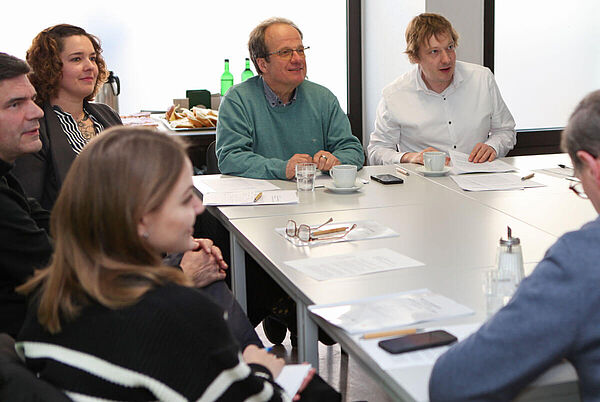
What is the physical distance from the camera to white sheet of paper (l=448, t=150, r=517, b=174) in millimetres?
2863

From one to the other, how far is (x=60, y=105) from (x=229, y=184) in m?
0.77

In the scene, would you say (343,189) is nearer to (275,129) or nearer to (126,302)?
(275,129)

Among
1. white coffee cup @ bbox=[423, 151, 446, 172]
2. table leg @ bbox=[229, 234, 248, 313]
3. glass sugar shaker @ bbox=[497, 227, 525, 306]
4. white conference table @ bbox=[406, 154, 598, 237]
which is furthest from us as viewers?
white coffee cup @ bbox=[423, 151, 446, 172]

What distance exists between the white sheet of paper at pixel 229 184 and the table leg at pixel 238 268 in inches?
13.6

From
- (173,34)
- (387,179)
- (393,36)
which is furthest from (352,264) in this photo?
(173,34)

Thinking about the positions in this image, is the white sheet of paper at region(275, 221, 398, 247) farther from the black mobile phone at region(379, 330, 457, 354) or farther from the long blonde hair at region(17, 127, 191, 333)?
the long blonde hair at region(17, 127, 191, 333)

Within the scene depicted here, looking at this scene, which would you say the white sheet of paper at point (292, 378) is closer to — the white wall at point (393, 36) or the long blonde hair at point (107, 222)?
the long blonde hair at point (107, 222)

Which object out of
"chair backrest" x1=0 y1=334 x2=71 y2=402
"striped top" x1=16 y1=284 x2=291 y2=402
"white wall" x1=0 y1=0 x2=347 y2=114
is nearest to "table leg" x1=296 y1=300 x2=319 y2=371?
"striped top" x1=16 y1=284 x2=291 y2=402

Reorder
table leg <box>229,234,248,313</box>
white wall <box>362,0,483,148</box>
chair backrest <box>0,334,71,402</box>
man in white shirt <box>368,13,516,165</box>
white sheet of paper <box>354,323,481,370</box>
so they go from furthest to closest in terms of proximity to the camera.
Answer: white wall <box>362,0,483,148</box> < man in white shirt <box>368,13,516,165</box> < table leg <box>229,234,248,313</box> < white sheet of paper <box>354,323,481,370</box> < chair backrest <box>0,334,71,402</box>

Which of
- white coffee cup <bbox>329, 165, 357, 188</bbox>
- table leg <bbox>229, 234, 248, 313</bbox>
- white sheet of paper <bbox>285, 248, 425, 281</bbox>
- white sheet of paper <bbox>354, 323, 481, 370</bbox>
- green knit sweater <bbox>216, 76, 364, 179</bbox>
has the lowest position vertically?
table leg <bbox>229, 234, 248, 313</bbox>

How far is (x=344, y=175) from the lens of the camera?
102 inches

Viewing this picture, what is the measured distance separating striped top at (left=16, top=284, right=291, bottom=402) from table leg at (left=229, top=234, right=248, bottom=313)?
4.02ft

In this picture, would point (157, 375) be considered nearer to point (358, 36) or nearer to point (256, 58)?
point (256, 58)

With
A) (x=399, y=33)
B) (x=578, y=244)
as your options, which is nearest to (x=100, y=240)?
(x=578, y=244)
